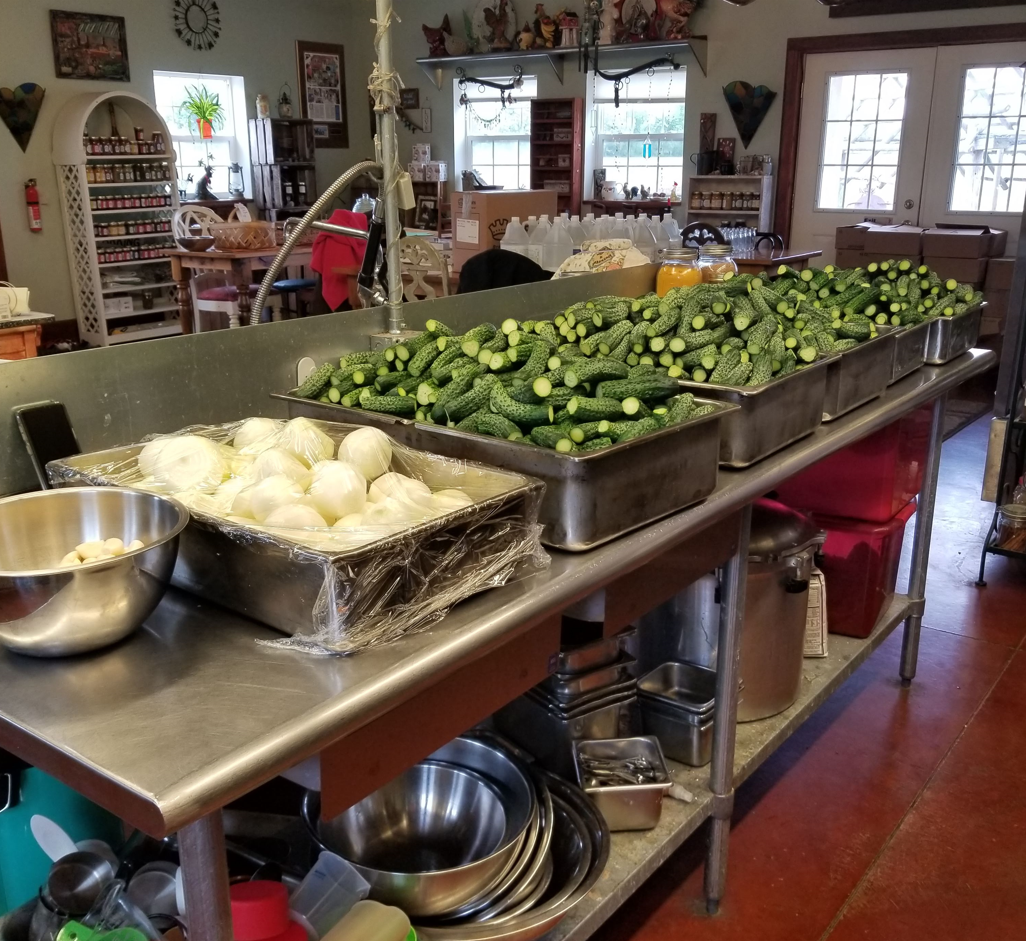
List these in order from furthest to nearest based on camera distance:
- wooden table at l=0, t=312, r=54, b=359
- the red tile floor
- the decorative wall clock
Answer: the decorative wall clock < wooden table at l=0, t=312, r=54, b=359 < the red tile floor

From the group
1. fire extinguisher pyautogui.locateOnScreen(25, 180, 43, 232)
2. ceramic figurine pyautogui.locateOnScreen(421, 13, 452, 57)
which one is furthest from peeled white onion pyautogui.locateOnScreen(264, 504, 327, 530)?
ceramic figurine pyautogui.locateOnScreen(421, 13, 452, 57)

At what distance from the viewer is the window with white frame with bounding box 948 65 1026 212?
23.1ft

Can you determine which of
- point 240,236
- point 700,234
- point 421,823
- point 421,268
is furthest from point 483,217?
point 421,823

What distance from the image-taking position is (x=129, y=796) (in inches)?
34.2

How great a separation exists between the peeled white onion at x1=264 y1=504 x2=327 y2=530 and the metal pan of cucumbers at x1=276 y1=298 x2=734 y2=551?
1.13ft

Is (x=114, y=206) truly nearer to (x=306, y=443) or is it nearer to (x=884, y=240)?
(x=884, y=240)

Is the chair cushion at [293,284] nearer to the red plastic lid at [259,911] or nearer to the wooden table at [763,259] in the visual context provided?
the wooden table at [763,259]

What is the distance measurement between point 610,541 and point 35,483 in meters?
0.85

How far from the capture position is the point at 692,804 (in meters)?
1.97

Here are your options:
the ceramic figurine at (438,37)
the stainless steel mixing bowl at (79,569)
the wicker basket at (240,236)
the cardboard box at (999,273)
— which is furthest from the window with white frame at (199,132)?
the stainless steel mixing bowl at (79,569)

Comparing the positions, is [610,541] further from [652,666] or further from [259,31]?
[259,31]

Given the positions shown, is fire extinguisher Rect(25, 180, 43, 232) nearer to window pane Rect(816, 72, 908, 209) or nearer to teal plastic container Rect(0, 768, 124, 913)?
window pane Rect(816, 72, 908, 209)

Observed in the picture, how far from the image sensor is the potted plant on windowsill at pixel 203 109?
851 cm

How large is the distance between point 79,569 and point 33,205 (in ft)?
24.5
